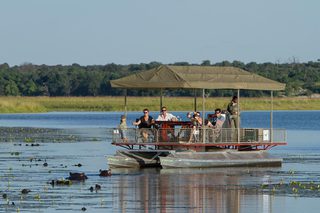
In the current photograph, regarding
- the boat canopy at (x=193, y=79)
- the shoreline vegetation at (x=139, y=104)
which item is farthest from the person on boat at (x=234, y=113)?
the shoreline vegetation at (x=139, y=104)

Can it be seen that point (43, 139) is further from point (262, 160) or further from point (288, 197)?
point (288, 197)

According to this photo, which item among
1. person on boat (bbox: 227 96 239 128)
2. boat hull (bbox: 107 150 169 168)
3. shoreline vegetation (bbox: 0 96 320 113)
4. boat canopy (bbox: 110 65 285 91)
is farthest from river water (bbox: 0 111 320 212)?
shoreline vegetation (bbox: 0 96 320 113)

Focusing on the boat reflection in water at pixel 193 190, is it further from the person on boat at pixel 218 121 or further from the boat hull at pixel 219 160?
the person on boat at pixel 218 121

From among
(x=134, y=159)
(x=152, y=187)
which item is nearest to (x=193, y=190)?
(x=152, y=187)

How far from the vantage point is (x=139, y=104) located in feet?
370

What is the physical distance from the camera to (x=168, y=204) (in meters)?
28.0

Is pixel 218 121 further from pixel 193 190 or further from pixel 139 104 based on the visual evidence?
pixel 139 104

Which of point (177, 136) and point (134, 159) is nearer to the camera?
point (177, 136)

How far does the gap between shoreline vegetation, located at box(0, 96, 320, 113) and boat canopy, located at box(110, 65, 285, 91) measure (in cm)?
6013

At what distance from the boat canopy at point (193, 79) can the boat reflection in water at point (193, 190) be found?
2.84 metres

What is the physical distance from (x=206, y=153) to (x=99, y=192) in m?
8.51

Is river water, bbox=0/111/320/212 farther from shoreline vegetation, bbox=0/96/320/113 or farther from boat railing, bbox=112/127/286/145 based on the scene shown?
shoreline vegetation, bbox=0/96/320/113

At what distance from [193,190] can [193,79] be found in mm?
8362

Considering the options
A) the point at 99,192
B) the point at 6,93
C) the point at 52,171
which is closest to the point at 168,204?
the point at 99,192
